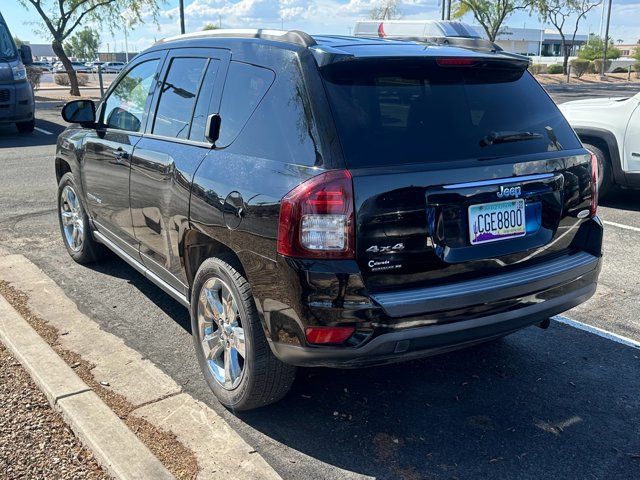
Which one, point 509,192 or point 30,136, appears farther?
point 30,136

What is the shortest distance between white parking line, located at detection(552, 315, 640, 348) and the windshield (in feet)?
44.7

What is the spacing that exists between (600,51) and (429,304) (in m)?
67.0

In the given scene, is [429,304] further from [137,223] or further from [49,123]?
[49,123]

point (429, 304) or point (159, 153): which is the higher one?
point (159, 153)

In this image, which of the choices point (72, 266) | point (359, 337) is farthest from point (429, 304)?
point (72, 266)

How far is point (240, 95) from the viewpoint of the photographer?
3.37m

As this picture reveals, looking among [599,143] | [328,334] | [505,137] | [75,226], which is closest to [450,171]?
[505,137]

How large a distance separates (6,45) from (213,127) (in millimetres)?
13215

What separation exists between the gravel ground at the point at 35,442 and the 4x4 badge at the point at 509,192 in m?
2.14

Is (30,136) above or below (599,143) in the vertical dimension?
below

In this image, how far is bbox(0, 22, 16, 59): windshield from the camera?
47.2 ft

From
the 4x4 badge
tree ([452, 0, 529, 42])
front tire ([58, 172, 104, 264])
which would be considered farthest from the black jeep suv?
tree ([452, 0, 529, 42])

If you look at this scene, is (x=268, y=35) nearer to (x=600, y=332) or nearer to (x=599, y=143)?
(x=600, y=332)

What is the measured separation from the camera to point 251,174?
306 centimetres
